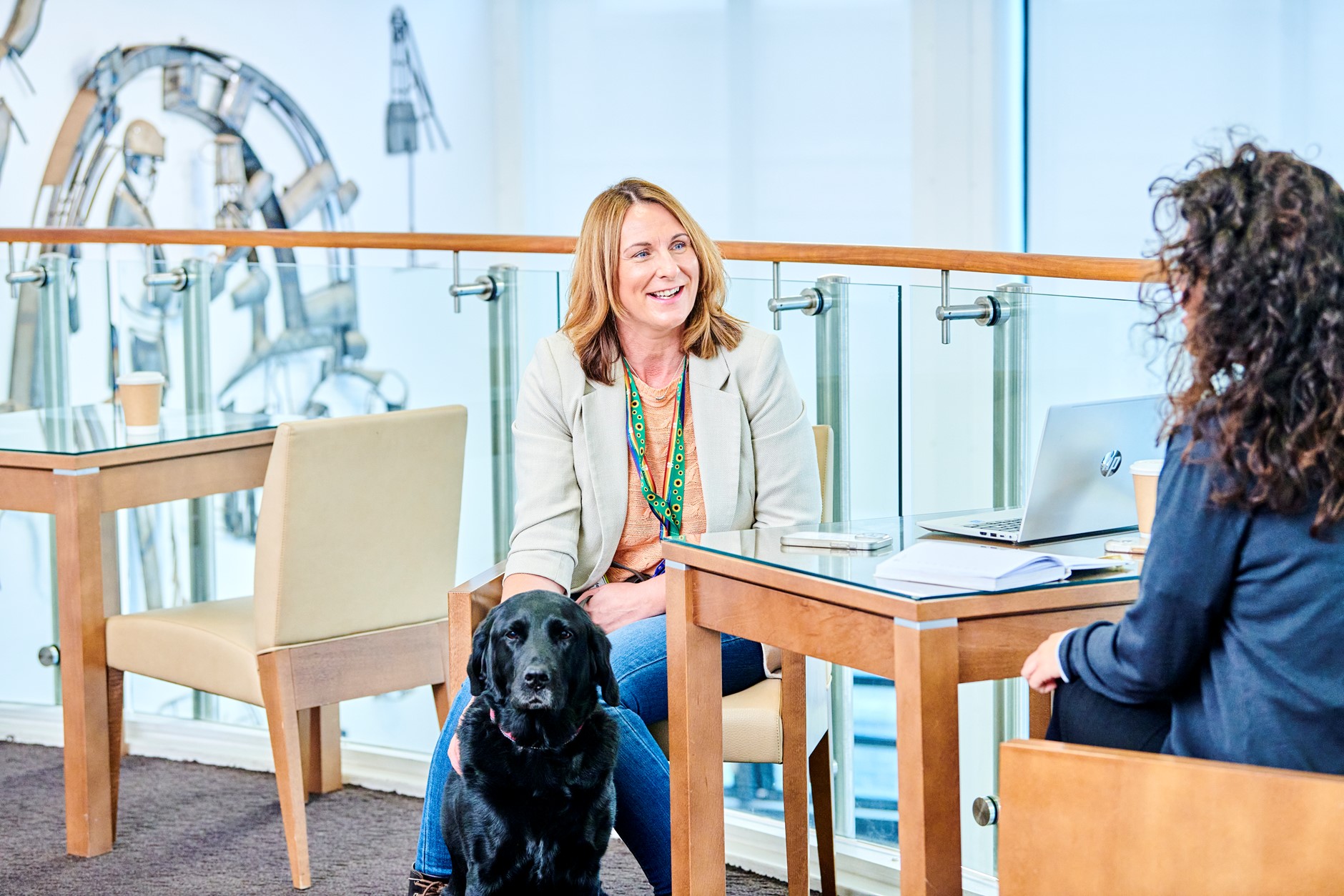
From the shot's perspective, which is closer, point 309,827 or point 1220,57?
point 309,827

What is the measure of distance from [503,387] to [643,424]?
1005 millimetres

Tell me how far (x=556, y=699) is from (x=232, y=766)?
1814 mm

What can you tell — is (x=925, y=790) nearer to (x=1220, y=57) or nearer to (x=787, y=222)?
(x=1220, y=57)

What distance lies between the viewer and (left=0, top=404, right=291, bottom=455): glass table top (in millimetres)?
2822

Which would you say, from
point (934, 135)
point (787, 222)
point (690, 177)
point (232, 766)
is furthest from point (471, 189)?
point (232, 766)

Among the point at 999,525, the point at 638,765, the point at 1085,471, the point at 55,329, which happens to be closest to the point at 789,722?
the point at 638,765

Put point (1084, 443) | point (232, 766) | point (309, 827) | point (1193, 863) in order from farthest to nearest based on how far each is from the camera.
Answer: point (232, 766)
point (309, 827)
point (1084, 443)
point (1193, 863)

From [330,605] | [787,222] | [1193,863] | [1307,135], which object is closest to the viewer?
[1193,863]

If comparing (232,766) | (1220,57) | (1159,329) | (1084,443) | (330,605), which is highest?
(1220,57)

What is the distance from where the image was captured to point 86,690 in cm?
282

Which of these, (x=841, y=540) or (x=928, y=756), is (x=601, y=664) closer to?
(x=841, y=540)

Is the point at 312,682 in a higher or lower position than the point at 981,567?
lower

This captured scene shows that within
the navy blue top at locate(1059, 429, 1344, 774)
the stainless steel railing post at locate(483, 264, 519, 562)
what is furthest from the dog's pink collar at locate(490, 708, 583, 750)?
the stainless steel railing post at locate(483, 264, 519, 562)

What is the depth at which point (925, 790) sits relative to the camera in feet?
5.05
